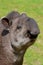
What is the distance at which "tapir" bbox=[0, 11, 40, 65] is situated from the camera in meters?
1.57

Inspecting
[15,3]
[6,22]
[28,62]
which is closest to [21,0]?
[15,3]

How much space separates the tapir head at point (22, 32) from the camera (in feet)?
5.12

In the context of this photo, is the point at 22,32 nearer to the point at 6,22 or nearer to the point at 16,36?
the point at 16,36

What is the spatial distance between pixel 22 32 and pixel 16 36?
0.06 metres

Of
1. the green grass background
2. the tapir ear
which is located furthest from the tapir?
the green grass background

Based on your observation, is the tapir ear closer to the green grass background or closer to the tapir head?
the tapir head

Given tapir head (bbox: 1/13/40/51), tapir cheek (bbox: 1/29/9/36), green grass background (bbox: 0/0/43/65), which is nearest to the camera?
tapir head (bbox: 1/13/40/51)

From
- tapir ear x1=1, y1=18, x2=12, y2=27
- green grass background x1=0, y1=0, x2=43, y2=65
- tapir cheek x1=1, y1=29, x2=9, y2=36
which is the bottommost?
green grass background x1=0, y1=0, x2=43, y2=65

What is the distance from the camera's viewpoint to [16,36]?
163 cm

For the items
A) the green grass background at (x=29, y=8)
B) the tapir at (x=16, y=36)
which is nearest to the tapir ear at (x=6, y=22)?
the tapir at (x=16, y=36)

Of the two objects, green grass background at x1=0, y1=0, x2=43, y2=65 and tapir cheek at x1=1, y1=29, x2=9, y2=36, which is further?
green grass background at x1=0, y1=0, x2=43, y2=65

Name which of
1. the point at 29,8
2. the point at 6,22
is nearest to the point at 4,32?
the point at 6,22

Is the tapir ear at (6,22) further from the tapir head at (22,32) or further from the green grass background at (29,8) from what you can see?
the green grass background at (29,8)

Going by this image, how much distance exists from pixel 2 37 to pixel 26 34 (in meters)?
0.20
